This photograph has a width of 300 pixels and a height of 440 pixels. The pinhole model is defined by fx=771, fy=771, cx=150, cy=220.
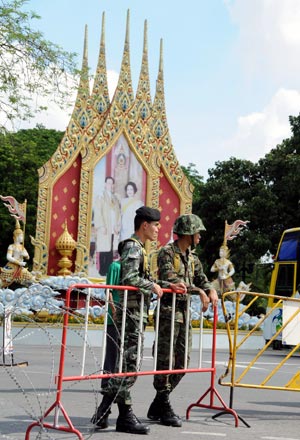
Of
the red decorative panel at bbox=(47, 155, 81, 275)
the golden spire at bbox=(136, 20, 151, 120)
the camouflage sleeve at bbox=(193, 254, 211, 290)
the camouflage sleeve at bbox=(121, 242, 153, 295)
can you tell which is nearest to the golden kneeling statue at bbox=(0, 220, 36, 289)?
the red decorative panel at bbox=(47, 155, 81, 275)

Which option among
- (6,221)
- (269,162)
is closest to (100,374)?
(269,162)

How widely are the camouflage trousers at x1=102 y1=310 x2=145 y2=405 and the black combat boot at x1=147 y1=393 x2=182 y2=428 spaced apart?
0.67 meters

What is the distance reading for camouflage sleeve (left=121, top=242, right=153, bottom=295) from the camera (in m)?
6.14

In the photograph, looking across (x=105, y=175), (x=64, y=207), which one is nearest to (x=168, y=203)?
(x=105, y=175)

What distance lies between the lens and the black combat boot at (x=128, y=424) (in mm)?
6094

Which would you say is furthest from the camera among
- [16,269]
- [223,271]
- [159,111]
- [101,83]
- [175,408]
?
[159,111]

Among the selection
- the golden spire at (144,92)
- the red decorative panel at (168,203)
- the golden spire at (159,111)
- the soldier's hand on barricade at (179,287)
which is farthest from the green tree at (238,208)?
the soldier's hand on barricade at (179,287)

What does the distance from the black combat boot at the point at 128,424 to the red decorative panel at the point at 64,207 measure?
2210cm

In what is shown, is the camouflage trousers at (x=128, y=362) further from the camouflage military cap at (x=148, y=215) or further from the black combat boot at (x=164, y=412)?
the camouflage military cap at (x=148, y=215)

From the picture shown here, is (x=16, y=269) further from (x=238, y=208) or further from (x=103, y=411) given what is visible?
(x=103, y=411)

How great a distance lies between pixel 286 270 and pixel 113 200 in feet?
30.8

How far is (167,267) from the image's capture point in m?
6.78

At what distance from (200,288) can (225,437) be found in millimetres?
1378

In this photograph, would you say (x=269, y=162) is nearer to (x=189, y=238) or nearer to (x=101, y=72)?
(x=101, y=72)
